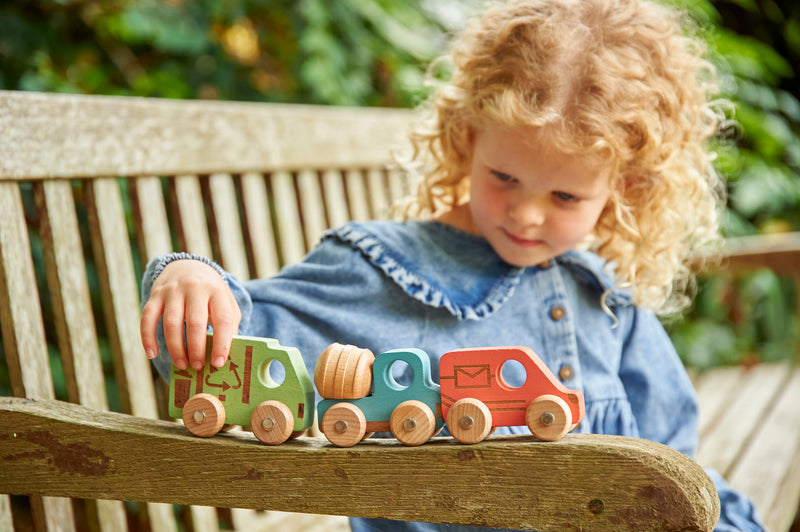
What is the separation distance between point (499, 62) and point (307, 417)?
0.59 metres

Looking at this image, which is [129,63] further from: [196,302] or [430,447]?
[430,447]

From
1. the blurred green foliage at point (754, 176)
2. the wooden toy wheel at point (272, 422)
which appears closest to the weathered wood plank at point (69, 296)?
the wooden toy wheel at point (272, 422)

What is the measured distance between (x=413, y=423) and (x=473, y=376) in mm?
72

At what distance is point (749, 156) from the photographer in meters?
3.04

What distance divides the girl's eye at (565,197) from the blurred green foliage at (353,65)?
637mm

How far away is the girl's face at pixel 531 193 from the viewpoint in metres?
1.02

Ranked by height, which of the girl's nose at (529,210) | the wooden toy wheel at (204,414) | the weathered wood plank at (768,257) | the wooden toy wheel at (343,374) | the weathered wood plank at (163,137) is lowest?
the weathered wood plank at (768,257)

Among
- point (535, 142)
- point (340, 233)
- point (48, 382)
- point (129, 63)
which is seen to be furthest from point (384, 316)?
point (129, 63)

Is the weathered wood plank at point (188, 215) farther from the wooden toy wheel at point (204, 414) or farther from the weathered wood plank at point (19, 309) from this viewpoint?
the wooden toy wheel at point (204, 414)

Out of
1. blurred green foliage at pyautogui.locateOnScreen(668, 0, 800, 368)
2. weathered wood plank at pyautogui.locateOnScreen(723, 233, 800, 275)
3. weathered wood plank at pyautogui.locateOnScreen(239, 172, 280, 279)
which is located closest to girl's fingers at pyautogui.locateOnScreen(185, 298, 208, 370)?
weathered wood plank at pyautogui.locateOnScreen(239, 172, 280, 279)

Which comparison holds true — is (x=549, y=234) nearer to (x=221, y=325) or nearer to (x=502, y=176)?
(x=502, y=176)

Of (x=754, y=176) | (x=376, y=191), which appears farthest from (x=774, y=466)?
(x=754, y=176)

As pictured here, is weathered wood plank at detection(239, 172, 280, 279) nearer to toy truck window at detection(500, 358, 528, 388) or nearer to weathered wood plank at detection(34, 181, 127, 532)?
weathered wood plank at detection(34, 181, 127, 532)

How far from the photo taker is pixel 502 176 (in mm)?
1059
